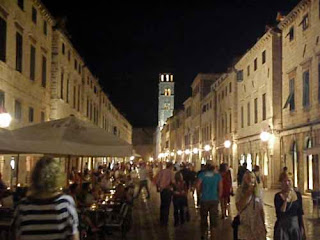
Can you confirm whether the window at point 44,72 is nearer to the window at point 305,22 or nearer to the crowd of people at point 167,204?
the crowd of people at point 167,204

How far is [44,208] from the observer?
15.8ft

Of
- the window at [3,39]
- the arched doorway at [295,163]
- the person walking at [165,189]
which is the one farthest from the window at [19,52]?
the arched doorway at [295,163]

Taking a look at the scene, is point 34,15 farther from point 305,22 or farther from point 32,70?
point 305,22

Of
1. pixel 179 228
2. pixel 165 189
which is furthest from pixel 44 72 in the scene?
pixel 179 228

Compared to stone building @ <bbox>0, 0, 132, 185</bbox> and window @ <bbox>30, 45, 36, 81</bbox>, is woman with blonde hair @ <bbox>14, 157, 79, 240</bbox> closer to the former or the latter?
stone building @ <bbox>0, 0, 132, 185</bbox>

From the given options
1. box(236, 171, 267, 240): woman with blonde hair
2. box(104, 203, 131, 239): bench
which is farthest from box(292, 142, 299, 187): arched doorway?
box(236, 171, 267, 240): woman with blonde hair

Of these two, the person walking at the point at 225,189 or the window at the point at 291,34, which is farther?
the window at the point at 291,34

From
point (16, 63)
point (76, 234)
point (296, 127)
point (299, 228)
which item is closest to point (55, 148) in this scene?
point (299, 228)

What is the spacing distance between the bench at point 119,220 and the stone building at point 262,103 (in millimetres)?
20518

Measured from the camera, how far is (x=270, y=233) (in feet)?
46.8

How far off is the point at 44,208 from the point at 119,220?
7.82 meters

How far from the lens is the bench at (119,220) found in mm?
12102

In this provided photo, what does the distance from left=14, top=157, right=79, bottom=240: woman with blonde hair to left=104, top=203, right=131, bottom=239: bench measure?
23.9 ft

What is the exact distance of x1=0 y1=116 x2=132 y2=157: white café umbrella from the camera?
10117 millimetres
